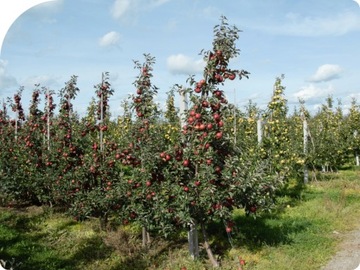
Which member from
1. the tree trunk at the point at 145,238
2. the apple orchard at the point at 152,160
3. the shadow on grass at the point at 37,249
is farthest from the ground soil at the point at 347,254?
the shadow on grass at the point at 37,249

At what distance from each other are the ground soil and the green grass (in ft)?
0.37

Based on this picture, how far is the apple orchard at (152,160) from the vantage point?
17.8ft

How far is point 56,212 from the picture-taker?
879cm

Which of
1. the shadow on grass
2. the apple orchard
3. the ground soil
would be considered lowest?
the ground soil

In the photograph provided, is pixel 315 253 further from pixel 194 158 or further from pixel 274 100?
pixel 274 100

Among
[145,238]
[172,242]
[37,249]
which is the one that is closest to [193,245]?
[172,242]

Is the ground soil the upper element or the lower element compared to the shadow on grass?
lower

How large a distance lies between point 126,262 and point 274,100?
7546mm

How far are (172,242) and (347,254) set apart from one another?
3.04 meters

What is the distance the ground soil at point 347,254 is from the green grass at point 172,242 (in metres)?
0.11

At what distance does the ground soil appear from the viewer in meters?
6.11

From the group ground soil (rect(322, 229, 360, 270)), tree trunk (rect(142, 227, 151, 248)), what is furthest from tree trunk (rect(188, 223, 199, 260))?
ground soil (rect(322, 229, 360, 270))

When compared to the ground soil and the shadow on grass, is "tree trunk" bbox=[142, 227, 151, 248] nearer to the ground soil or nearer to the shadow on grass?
the shadow on grass

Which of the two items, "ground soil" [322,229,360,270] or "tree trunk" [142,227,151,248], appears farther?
"tree trunk" [142,227,151,248]
